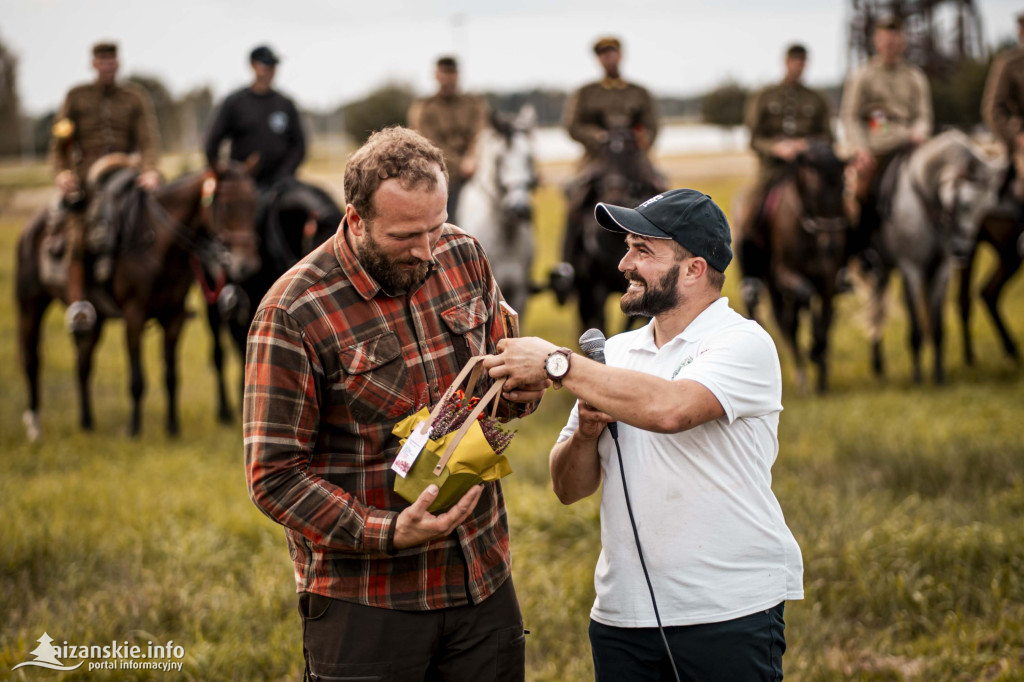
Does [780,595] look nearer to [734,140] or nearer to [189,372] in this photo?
[189,372]

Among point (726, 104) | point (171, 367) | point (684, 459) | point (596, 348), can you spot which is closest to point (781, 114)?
point (171, 367)

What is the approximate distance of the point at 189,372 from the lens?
45.9 feet

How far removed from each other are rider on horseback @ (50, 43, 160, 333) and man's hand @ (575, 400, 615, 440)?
7.83 meters

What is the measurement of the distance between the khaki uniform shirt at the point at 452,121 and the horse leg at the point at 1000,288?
6.38 meters

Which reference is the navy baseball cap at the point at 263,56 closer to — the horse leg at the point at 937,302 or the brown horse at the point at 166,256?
the brown horse at the point at 166,256

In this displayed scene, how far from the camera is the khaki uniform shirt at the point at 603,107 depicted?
11.4 metres

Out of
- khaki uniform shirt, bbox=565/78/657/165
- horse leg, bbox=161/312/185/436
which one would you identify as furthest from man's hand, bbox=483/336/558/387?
khaki uniform shirt, bbox=565/78/657/165

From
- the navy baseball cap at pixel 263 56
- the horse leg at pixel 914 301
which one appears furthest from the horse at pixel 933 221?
the navy baseball cap at pixel 263 56

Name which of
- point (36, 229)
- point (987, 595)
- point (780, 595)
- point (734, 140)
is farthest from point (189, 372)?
point (734, 140)

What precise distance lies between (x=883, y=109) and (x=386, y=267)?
34.1 feet

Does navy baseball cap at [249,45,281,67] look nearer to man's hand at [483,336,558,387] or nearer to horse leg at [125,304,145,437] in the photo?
horse leg at [125,304,145,437]

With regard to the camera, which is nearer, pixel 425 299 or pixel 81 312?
pixel 425 299

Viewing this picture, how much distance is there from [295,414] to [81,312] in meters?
7.71

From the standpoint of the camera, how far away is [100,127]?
33.6 ft
